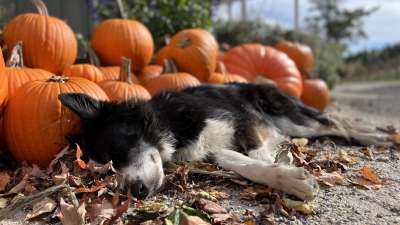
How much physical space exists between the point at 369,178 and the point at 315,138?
5.31 ft

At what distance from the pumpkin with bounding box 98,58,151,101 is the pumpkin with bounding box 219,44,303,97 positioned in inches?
105

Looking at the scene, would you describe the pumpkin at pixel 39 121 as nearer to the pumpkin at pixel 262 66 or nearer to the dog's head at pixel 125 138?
the dog's head at pixel 125 138

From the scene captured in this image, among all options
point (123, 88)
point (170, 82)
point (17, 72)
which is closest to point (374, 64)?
point (170, 82)

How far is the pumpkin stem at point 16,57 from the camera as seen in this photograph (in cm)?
370

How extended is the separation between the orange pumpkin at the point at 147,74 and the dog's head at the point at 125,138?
81.2 inches

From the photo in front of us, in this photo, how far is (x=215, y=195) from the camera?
8.20 ft

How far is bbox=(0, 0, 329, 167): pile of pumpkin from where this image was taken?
3066 mm

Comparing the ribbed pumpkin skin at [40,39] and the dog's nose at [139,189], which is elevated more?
the ribbed pumpkin skin at [40,39]

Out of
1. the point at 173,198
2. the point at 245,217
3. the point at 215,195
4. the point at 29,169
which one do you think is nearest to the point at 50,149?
the point at 29,169

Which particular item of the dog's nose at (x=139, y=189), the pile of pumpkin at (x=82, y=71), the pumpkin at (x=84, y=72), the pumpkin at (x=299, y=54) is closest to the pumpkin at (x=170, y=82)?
the pile of pumpkin at (x=82, y=71)

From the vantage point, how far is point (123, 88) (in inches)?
156

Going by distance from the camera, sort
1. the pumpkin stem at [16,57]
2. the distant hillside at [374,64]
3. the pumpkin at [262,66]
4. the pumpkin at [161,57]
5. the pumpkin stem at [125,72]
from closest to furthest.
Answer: the pumpkin stem at [16,57] → the pumpkin stem at [125,72] → the pumpkin at [161,57] → the pumpkin at [262,66] → the distant hillside at [374,64]

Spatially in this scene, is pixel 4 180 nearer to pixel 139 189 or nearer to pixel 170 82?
pixel 139 189

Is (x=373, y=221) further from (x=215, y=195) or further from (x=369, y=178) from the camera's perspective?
(x=215, y=195)
